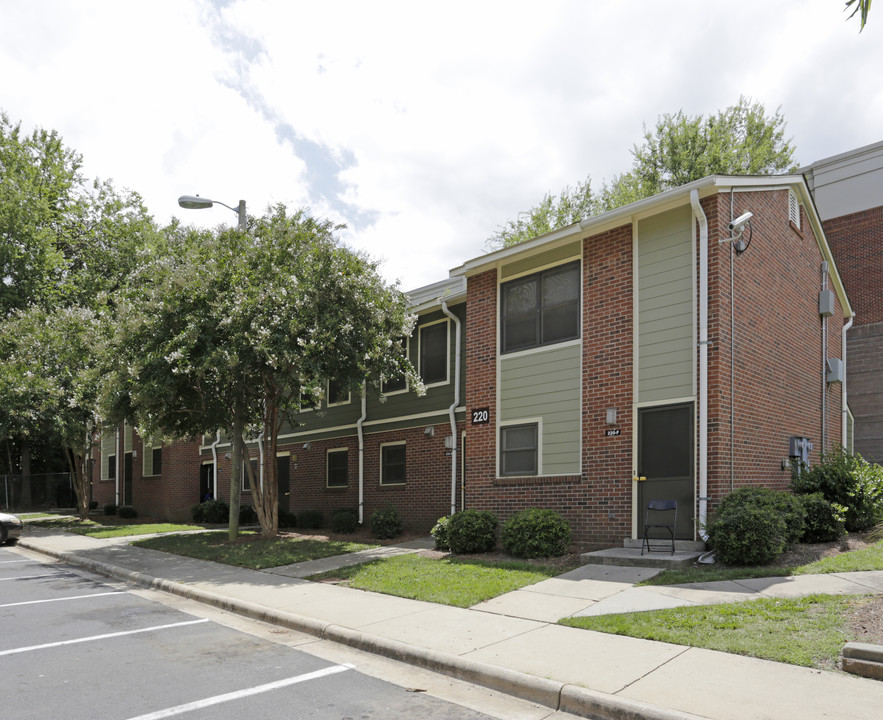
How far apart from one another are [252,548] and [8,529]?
844 centimetres

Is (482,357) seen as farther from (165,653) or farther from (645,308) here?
(165,653)

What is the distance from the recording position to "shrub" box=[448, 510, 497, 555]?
466 inches

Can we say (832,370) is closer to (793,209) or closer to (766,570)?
(793,209)

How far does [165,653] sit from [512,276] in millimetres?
9271

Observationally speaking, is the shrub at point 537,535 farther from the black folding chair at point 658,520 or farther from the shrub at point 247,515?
the shrub at point 247,515

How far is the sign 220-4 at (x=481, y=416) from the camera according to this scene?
13.8m

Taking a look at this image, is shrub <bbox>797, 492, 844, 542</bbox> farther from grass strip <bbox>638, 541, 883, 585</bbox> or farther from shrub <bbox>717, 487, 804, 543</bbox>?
grass strip <bbox>638, 541, 883, 585</bbox>

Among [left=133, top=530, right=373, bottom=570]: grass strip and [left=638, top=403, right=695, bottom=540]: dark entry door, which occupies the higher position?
[left=638, top=403, right=695, bottom=540]: dark entry door

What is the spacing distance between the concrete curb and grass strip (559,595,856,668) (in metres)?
1.57

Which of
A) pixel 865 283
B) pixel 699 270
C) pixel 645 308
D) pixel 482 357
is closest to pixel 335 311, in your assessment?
pixel 482 357

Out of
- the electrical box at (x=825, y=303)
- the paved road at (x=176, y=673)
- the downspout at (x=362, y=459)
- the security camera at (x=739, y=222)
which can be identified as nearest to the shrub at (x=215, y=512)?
the downspout at (x=362, y=459)

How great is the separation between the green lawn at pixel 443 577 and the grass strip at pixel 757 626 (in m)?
1.80

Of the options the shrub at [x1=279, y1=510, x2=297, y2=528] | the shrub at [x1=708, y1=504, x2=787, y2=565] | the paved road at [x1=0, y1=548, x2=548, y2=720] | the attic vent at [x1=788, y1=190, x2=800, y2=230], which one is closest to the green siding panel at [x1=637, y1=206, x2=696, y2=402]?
the shrub at [x1=708, y1=504, x2=787, y2=565]

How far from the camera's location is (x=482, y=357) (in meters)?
14.1
